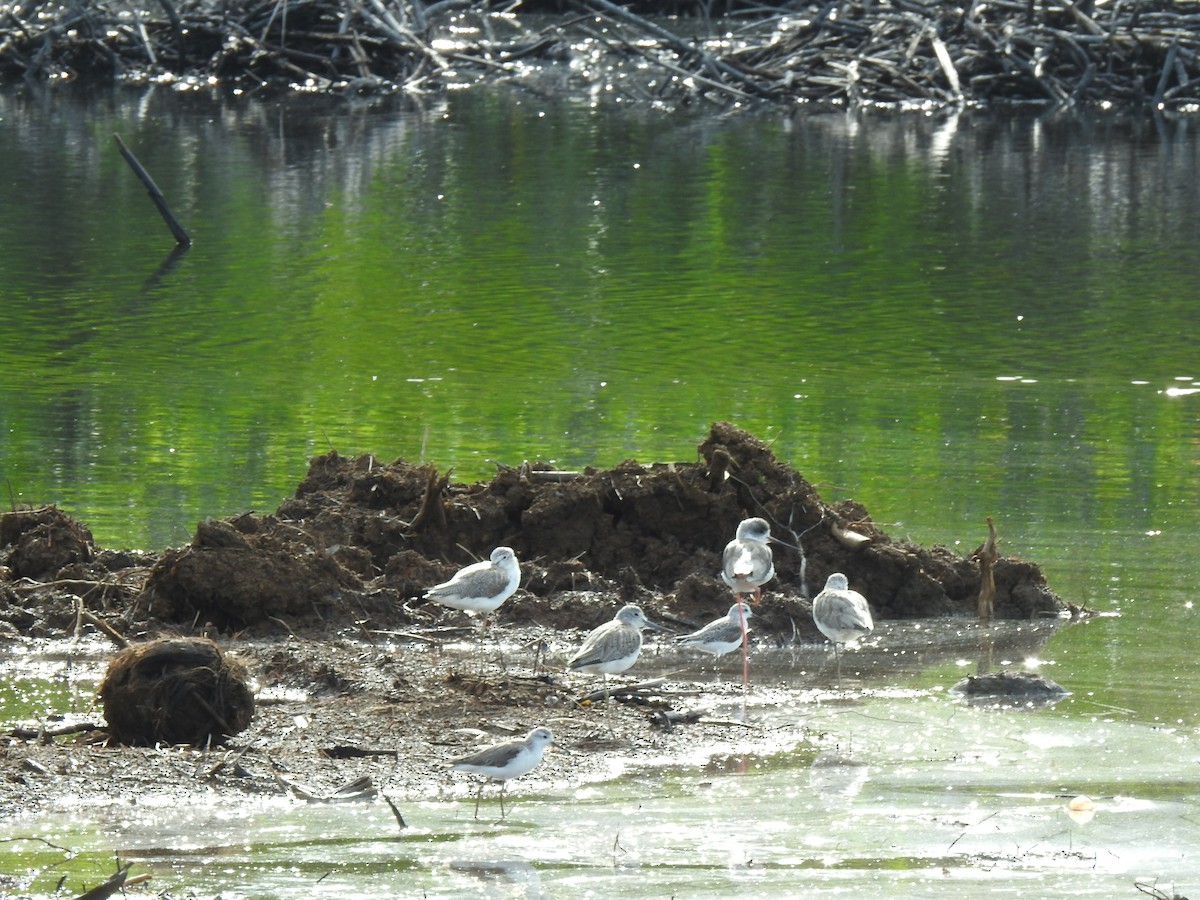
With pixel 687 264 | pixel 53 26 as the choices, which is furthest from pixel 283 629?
pixel 53 26

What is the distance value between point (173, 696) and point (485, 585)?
211 cm

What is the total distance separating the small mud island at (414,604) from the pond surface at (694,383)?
42 centimetres

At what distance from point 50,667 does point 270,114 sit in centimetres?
3346

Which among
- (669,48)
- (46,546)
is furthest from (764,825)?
(669,48)

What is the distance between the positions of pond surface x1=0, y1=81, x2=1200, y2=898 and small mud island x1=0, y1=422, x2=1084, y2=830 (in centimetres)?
42

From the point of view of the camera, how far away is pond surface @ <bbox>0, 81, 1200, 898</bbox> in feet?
22.7

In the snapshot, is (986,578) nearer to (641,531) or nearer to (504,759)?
(641,531)

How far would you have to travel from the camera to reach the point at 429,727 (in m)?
8.31

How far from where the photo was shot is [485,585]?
9.83 m

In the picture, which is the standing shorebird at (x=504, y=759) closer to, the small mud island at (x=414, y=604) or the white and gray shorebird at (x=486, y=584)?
the small mud island at (x=414, y=604)

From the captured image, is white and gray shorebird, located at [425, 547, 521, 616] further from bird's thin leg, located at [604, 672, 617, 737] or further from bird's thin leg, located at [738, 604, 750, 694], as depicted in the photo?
bird's thin leg, located at [738, 604, 750, 694]

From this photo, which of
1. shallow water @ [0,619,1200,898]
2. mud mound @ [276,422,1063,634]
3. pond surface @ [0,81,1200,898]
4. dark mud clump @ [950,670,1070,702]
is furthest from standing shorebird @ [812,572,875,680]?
shallow water @ [0,619,1200,898]

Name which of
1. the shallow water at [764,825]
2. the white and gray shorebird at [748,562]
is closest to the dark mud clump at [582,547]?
the white and gray shorebird at [748,562]

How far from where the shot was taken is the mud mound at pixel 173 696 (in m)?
8.01
